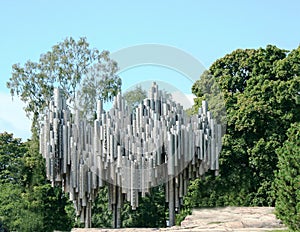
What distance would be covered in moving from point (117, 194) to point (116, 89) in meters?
6.94

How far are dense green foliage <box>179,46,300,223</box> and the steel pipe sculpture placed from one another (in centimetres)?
395

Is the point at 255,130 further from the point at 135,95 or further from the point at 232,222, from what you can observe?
the point at 232,222

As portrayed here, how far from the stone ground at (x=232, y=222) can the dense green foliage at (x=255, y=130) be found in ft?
7.86

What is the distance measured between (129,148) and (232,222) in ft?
8.97

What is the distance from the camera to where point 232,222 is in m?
14.3

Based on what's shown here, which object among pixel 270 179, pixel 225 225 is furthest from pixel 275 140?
pixel 225 225

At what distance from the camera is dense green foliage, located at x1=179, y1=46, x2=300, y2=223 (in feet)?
60.6

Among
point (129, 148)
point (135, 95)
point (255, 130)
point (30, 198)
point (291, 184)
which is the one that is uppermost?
point (135, 95)

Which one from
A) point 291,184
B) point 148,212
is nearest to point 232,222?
point 291,184

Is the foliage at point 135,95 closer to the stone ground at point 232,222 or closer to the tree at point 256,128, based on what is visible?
the tree at point 256,128

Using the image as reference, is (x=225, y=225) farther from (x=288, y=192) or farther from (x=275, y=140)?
(x=275, y=140)

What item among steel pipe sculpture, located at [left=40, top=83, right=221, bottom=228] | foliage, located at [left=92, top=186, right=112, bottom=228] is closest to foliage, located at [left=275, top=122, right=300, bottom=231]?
steel pipe sculpture, located at [left=40, top=83, right=221, bottom=228]

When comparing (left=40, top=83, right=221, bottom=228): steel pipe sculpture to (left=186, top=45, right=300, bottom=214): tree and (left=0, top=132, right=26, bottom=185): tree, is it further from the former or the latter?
(left=0, top=132, right=26, bottom=185): tree

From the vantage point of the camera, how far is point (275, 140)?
727 inches
